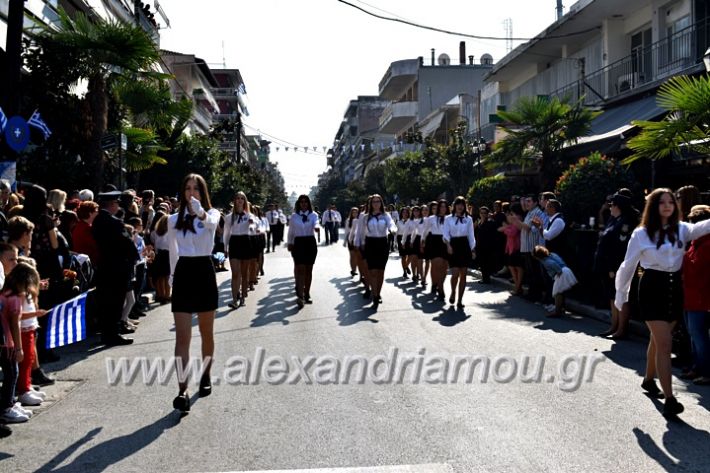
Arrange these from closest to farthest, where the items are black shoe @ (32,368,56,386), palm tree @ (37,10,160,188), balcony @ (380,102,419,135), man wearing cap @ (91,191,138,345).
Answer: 1. black shoe @ (32,368,56,386)
2. man wearing cap @ (91,191,138,345)
3. palm tree @ (37,10,160,188)
4. balcony @ (380,102,419,135)

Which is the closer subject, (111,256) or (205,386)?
(205,386)

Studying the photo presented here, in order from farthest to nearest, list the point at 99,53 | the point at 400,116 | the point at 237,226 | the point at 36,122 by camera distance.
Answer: the point at 400,116, the point at 99,53, the point at 36,122, the point at 237,226

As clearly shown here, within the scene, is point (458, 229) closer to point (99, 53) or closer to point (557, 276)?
point (557, 276)

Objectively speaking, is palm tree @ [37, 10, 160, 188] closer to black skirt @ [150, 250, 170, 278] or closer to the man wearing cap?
black skirt @ [150, 250, 170, 278]

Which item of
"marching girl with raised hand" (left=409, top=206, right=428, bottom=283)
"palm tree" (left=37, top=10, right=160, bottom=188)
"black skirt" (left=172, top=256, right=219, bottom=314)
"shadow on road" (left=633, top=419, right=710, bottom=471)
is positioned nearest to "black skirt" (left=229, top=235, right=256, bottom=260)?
"palm tree" (left=37, top=10, right=160, bottom=188)

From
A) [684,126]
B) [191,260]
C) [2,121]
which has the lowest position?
[191,260]

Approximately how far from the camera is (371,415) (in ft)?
19.6

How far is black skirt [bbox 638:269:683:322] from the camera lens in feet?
20.1

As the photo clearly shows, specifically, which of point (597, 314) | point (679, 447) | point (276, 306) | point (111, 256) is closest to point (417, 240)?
point (276, 306)

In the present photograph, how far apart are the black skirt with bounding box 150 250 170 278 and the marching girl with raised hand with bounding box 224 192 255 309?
3.69 ft

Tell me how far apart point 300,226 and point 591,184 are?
569 centimetres

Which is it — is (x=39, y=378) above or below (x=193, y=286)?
below

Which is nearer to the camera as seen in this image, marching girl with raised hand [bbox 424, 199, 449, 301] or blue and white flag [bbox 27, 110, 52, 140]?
blue and white flag [bbox 27, 110, 52, 140]

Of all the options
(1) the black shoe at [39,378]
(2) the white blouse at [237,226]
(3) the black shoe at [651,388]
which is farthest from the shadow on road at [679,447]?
(2) the white blouse at [237,226]
